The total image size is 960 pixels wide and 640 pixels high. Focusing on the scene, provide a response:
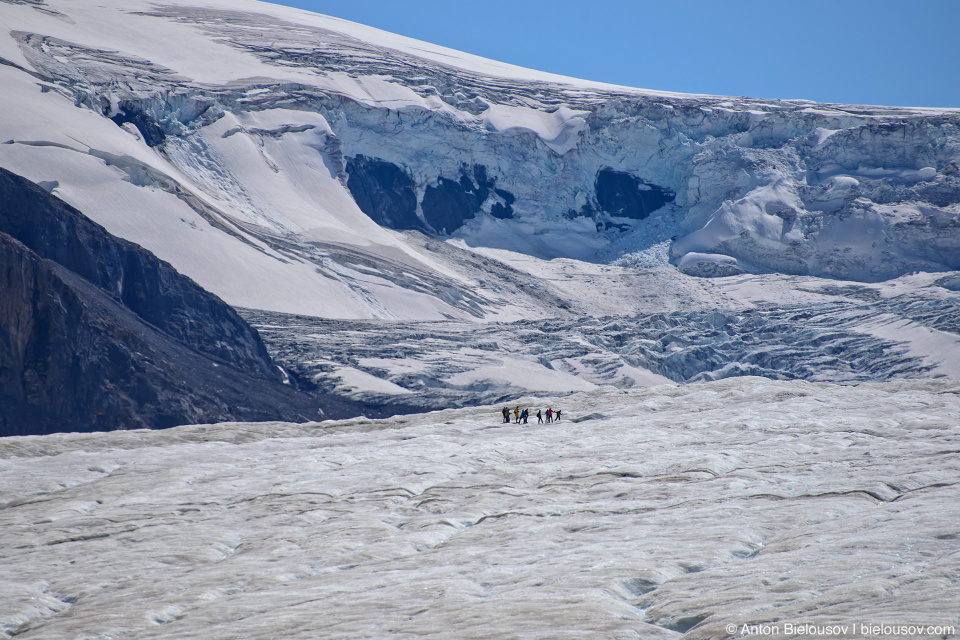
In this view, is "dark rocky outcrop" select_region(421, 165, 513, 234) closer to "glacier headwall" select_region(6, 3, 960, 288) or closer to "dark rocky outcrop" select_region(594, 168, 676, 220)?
"glacier headwall" select_region(6, 3, 960, 288)

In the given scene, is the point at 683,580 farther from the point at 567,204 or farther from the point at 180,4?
the point at 180,4

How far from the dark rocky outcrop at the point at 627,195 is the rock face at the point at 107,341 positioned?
55145mm

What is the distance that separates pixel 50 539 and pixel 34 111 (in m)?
64.6

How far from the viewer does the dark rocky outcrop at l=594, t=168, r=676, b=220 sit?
102 m

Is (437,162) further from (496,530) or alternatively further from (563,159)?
(496,530)

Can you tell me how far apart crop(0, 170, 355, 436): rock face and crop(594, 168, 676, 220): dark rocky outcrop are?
2171 inches

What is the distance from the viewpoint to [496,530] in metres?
14.9

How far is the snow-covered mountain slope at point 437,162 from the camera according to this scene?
249 ft

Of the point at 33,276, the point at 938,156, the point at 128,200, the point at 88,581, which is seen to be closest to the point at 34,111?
the point at 128,200

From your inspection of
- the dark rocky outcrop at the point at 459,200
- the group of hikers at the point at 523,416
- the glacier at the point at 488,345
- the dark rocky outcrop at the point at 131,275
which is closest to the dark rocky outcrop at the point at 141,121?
the glacier at the point at 488,345

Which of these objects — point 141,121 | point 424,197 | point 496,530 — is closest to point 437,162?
point 424,197

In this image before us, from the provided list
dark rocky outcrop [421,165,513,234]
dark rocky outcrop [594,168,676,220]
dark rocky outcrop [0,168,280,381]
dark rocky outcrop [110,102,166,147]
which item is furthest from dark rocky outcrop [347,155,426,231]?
dark rocky outcrop [0,168,280,381]

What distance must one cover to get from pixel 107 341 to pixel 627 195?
71183 millimetres

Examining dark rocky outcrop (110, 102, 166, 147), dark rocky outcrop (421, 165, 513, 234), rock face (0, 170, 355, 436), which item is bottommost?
rock face (0, 170, 355, 436)
